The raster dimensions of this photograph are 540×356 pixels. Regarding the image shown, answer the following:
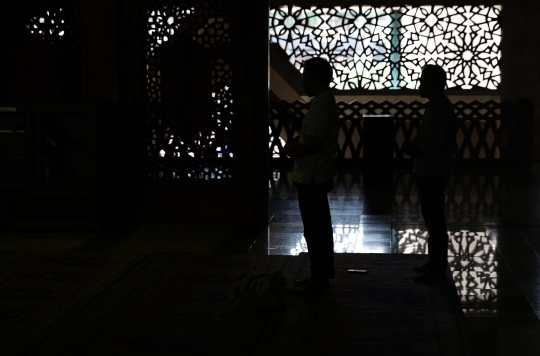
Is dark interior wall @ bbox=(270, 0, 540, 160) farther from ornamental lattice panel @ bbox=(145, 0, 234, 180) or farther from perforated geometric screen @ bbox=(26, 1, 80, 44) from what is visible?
perforated geometric screen @ bbox=(26, 1, 80, 44)

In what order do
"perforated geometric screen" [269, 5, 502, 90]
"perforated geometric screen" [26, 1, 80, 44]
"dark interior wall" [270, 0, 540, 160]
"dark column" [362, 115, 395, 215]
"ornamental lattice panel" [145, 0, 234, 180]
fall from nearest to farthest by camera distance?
1. "ornamental lattice panel" [145, 0, 234, 180]
2. "perforated geometric screen" [26, 1, 80, 44]
3. "dark column" [362, 115, 395, 215]
4. "dark interior wall" [270, 0, 540, 160]
5. "perforated geometric screen" [269, 5, 502, 90]

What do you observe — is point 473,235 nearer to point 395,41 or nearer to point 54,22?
point 54,22

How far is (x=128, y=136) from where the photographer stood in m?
7.00

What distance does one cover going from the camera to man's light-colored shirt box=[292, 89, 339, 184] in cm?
414

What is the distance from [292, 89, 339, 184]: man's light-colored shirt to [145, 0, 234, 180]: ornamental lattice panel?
2.80 metres

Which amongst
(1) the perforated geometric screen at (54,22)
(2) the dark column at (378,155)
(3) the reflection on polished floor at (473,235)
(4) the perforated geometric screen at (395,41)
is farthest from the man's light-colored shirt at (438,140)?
(4) the perforated geometric screen at (395,41)

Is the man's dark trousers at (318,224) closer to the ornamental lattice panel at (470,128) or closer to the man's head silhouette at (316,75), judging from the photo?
the man's head silhouette at (316,75)

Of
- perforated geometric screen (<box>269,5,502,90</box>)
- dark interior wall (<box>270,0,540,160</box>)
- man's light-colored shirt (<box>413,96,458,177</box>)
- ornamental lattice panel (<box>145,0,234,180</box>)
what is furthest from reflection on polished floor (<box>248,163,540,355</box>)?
perforated geometric screen (<box>269,5,502,90</box>)

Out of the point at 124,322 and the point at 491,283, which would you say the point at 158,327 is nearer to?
the point at 124,322

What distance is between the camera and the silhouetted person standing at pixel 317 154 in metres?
4.14

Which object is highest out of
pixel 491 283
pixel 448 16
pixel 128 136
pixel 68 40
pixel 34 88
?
pixel 448 16

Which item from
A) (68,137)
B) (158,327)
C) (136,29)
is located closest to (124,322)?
(158,327)

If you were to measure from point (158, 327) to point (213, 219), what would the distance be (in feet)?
10.4

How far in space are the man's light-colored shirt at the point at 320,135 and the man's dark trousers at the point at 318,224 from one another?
6 centimetres
